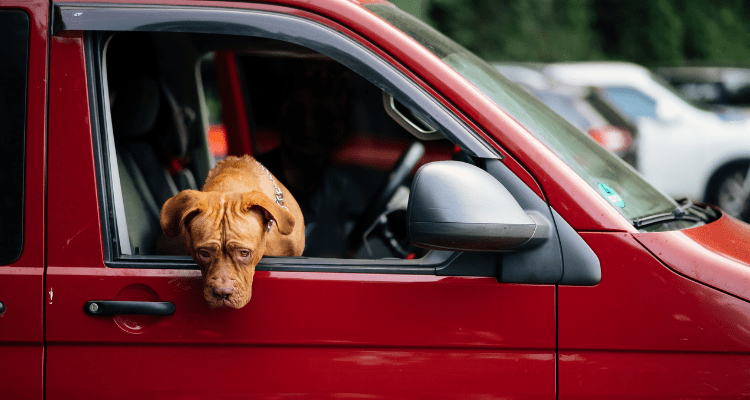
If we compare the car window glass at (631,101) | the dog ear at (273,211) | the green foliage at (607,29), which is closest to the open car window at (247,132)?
the dog ear at (273,211)

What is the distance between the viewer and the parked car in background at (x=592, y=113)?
8.52 meters

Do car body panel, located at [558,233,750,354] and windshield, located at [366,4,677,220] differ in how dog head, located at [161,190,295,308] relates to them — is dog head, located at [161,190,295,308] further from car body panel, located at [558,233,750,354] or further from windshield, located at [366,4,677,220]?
car body panel, located at [558,233,750,354]

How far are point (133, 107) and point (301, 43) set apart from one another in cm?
114

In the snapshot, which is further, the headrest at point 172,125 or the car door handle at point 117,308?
the headrest at point 172,125

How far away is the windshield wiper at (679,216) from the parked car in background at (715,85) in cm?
1211

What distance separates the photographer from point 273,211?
168cm

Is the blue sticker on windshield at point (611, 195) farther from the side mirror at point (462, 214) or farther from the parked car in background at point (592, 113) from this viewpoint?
the parked car in background at point (592, 113)

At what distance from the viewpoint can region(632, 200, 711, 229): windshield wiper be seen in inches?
68.5

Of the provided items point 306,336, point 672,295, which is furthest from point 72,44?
point 672,295

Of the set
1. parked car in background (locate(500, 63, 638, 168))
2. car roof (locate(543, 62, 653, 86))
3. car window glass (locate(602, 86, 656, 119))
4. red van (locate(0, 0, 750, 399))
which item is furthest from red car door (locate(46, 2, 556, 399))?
car roof (locate(543, 62, 653, 86))

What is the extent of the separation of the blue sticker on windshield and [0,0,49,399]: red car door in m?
1.45

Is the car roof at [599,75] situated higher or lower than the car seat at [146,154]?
higher

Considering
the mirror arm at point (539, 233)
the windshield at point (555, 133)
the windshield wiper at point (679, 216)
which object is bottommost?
the mirror arm at point (539, 233)

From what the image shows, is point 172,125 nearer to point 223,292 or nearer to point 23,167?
point 23,167
